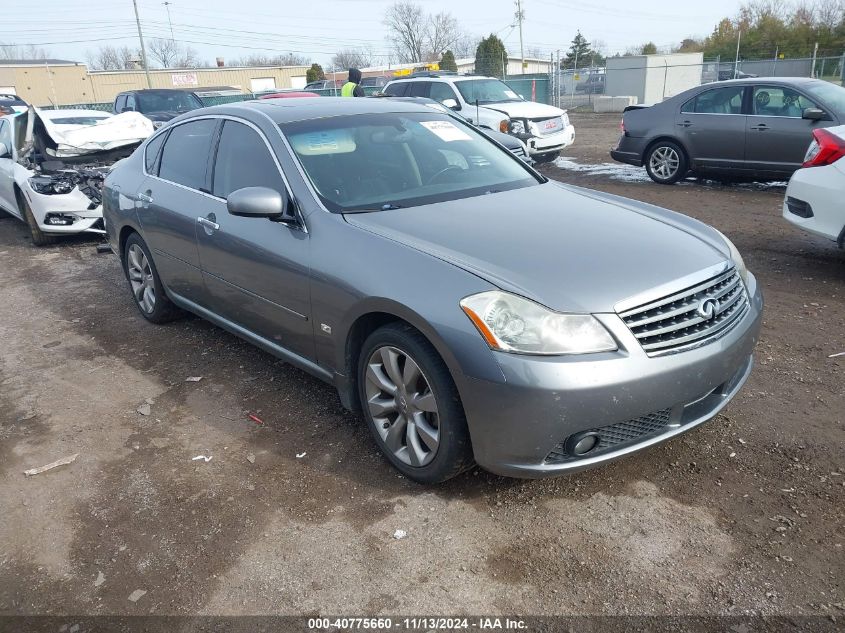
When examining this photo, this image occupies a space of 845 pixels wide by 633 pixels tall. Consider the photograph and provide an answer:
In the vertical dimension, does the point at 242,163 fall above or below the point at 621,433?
above

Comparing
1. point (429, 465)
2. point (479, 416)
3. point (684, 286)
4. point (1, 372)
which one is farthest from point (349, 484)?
point (1, 372)

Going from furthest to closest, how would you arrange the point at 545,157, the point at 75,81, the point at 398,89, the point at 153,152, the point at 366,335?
the point at 75,81
the point at 398,89
the point at 545,157
the point at 153,152
the point at 366,335

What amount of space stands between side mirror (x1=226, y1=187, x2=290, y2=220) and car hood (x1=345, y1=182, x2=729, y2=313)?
15.3 inches

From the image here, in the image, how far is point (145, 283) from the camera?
5551 millimetres

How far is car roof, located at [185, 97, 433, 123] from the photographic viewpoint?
409cm

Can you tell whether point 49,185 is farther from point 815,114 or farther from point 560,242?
point 815,114

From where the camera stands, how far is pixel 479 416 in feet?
8.90

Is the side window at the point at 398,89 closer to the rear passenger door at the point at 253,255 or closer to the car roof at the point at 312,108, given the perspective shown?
the car roof at the point at 312,108

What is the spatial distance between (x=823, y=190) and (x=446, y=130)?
329 cm

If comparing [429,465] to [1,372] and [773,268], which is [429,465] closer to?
[1,372]

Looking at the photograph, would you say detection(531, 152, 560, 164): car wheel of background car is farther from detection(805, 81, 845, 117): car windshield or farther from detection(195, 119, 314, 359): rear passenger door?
detection(195, 119, 314, 359): rear passenger door

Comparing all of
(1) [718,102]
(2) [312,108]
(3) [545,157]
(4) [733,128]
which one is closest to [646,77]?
(3) [545,157]

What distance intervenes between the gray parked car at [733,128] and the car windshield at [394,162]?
6.38 meters

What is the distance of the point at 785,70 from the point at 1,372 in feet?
110
